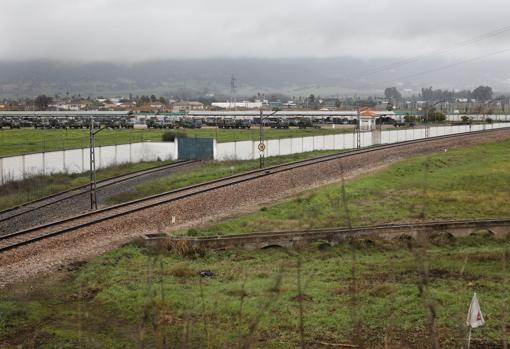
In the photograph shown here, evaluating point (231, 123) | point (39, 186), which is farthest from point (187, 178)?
point (231, 123)

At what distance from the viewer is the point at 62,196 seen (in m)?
36.7

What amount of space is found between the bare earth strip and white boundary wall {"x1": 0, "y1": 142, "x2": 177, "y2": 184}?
1489 centimetres

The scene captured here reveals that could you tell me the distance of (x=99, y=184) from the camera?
41031mm

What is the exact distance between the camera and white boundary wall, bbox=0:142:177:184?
39.6 m

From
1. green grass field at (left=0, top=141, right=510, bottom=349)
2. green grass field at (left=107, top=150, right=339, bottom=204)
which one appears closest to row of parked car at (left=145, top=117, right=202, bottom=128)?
green grass field at (left=107, top=150, right=339, bottom=204)

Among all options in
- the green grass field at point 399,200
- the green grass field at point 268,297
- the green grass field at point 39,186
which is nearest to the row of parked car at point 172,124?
the green grass field at point 39,186

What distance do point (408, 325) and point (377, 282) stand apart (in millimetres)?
3436

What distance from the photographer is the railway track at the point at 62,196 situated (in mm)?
31297

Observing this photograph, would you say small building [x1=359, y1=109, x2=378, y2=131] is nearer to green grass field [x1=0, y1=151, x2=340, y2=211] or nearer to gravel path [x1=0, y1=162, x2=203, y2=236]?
green grass field [x1=0, y1=151, x2=340, y2=211]

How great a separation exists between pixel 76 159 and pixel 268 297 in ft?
125

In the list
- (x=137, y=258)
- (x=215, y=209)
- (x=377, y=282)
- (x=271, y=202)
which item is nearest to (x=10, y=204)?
(x=215, y=209)

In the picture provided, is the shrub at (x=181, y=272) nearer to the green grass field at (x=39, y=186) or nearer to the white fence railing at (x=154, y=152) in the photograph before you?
the green grass field at (x=39, y=186)

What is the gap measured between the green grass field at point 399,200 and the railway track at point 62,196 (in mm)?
11813

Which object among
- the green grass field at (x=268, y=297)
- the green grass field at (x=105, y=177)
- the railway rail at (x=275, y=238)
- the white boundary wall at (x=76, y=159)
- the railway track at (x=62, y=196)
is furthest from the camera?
the white boundary wall at (x=76, y=159)
